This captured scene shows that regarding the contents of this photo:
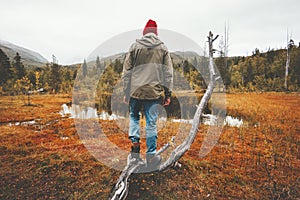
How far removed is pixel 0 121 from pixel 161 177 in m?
5.65

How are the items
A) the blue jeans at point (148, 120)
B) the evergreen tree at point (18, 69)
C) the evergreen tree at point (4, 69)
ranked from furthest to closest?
the evergreen tree at point (18, 69) → the evergreen tree at point (4, 69) → the blue jeans at point (148, 120)

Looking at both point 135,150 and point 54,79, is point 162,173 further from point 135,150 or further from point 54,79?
point 54,79

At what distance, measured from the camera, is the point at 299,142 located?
446 centimetres

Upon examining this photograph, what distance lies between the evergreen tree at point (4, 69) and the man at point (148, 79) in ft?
34.1

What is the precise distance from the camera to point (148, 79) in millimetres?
2703

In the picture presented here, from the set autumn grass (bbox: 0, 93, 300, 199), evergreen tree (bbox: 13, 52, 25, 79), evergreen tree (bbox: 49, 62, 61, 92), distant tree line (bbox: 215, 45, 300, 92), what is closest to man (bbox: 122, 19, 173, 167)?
autumn grass (bbox: 0, 93, 300, 199)

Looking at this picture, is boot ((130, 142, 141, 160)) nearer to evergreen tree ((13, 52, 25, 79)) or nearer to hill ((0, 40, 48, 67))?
hill ((0, 40, 48, 67))

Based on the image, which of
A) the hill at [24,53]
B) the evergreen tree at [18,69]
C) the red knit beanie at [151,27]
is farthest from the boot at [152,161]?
the evergreen tree at [18,69]

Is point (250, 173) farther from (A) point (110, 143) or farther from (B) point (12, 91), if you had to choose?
(B) point (12, 91)

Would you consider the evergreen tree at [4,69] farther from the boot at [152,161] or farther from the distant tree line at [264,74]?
the distant tree line at [264,74]

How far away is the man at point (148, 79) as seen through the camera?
8.82ft

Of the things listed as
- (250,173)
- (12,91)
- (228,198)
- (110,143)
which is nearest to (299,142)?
(250,173)

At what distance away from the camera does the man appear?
2.69 metres

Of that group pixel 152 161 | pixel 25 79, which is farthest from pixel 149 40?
pixel 25 79
